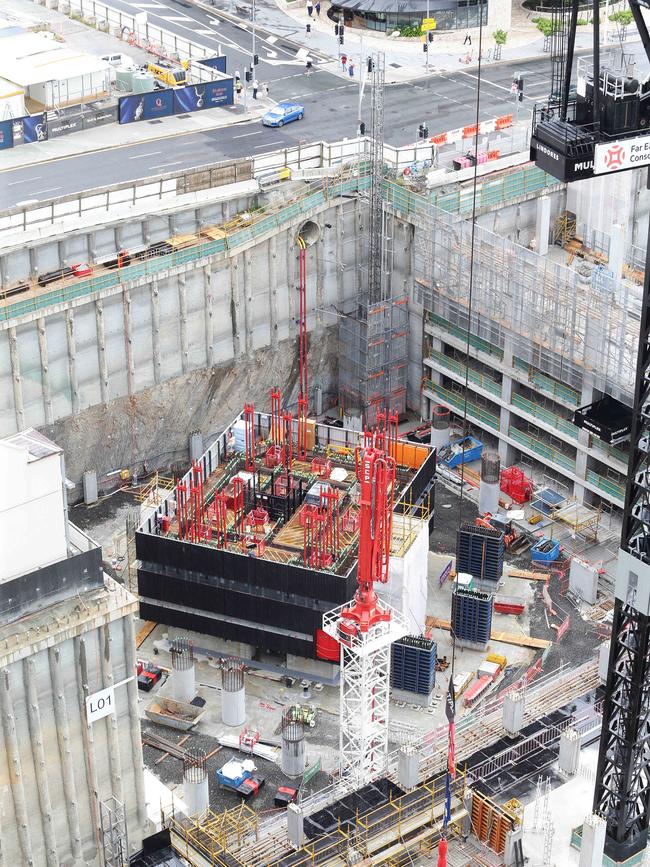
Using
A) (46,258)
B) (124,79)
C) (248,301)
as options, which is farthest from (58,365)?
(124,79)

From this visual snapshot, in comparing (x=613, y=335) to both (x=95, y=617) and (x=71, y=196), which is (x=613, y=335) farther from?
(x=95, y=617)

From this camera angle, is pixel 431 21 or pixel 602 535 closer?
pixel 602 535

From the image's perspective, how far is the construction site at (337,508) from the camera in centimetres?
7838

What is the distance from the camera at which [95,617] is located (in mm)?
76938

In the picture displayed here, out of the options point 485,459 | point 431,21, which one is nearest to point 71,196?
point 485,459

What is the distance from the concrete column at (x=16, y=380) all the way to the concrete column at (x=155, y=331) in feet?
32.5

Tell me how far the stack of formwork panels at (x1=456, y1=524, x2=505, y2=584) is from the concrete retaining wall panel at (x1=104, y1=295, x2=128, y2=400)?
24288mm

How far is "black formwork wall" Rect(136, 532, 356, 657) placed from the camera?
320 feet

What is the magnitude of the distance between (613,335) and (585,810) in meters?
31.5

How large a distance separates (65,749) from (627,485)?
26674mm

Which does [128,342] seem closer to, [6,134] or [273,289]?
[273,289]

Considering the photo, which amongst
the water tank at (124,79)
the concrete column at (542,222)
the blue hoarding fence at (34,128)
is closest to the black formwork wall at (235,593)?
the concrete column at (542,222)

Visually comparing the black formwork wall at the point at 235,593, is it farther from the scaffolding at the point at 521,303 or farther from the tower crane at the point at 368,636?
the scaffolding at the point at 521,303

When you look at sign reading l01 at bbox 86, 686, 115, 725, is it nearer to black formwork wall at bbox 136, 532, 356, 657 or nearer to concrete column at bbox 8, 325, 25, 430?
black formwork wall at bbox 136, 532, 356, 657
